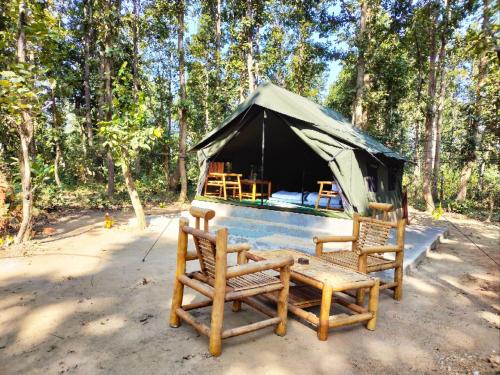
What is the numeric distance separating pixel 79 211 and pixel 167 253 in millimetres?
5033

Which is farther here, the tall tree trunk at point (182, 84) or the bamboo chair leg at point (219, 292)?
the tall tree trunk at point (182, 84)

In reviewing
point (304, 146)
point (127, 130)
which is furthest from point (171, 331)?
point (304, 146)

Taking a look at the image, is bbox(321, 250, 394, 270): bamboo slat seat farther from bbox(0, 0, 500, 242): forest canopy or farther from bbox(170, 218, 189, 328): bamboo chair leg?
bbox(0, 0, 500, 242): forest canopy

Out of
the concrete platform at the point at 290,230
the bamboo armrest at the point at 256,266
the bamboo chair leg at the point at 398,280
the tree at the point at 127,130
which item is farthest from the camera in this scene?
the tree at the point at 127,130

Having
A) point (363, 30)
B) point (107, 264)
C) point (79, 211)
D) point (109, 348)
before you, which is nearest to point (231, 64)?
point (363, 30)

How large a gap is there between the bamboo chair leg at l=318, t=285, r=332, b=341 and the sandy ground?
8 cm

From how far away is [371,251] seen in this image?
3344 mm

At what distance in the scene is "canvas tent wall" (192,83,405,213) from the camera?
6.39m

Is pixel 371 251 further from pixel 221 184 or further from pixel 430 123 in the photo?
pixel 430 123

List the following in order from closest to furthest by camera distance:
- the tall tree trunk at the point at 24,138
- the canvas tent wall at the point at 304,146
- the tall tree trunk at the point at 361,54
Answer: the tall tree trunk at the point at 24,138, the canvas tent wall at the point at 304,146, the tall tree trunk at the point at 361,54

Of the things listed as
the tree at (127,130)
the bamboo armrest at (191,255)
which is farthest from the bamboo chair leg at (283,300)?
the tree at (127,130)

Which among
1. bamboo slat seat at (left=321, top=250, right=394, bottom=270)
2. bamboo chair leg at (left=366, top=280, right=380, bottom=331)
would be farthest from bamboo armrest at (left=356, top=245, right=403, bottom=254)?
bamboo chair leg at (left=366, top=280, right=380, bottom=331)

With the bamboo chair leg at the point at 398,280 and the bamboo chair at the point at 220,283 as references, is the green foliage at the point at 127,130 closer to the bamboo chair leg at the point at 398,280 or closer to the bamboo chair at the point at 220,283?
the bamboo chair at the point at 220,283

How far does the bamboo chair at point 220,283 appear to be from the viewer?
2354 mm
